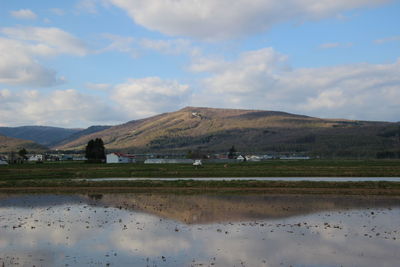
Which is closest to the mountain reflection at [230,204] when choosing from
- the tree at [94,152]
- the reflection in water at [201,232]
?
the reflection in water at [201,232]

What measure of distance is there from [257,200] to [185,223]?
14.4 meters

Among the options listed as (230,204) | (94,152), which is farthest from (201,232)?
(94,152)

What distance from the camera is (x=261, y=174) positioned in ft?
237

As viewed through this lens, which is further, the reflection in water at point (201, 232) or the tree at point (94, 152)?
the tree at point (94, 152)

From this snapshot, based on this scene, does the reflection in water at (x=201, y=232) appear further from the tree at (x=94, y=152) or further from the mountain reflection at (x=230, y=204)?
the tree at (x=94, y=152)

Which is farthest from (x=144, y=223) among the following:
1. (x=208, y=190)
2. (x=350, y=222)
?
(x=208, y=190)

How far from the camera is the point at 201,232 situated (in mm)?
25047

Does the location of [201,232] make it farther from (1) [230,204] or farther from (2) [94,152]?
(2) [94,152]

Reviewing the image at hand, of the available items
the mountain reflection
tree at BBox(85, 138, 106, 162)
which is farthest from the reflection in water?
tree at BBox(85, 138, 106, 162)

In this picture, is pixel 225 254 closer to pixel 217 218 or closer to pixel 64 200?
pixel 217 218

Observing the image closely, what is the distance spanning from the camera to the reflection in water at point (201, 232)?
19.2 metres

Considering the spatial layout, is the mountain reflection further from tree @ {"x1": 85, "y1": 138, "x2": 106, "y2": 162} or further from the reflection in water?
tree @ {"x1": 85, "y1": 138, "x2": 106, "y2": 162}

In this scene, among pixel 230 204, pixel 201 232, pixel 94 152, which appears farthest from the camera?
pixel 94 152

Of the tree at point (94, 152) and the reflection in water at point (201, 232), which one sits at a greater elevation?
the tree at point (94, 152)
